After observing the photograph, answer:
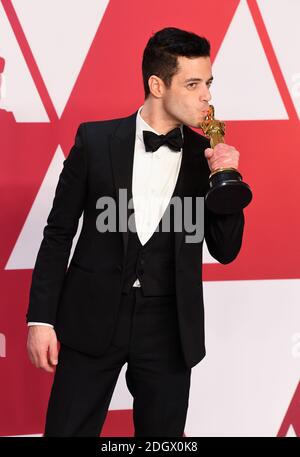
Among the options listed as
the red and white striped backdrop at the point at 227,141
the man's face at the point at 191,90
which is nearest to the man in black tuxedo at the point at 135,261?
the man's face at the point at 191,90

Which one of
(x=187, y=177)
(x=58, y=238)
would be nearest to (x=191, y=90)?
(x=187, y=177)

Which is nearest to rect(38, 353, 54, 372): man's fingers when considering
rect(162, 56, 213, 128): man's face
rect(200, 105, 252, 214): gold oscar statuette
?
rect(200, 105, 252, 214): gold oscar statuette

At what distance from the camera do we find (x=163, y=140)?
5.98ft

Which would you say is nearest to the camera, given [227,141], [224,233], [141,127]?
[224,233]

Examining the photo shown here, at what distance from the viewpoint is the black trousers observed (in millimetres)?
1802

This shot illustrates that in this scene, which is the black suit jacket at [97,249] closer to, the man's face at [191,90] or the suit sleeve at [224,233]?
the suit sleeve at [224,233]

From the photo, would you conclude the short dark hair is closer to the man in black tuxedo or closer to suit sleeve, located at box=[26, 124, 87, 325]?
the man in black tuxedo

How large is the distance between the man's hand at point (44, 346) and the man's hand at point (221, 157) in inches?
22.4

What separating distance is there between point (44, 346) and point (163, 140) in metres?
0.59

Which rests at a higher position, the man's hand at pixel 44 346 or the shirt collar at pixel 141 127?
the shirt collar at pixel 141 127

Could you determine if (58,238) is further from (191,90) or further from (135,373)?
(191,90)

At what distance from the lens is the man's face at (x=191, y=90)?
5.87ft

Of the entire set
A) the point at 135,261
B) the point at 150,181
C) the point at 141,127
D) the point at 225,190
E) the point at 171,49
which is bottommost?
the point at 135,261
